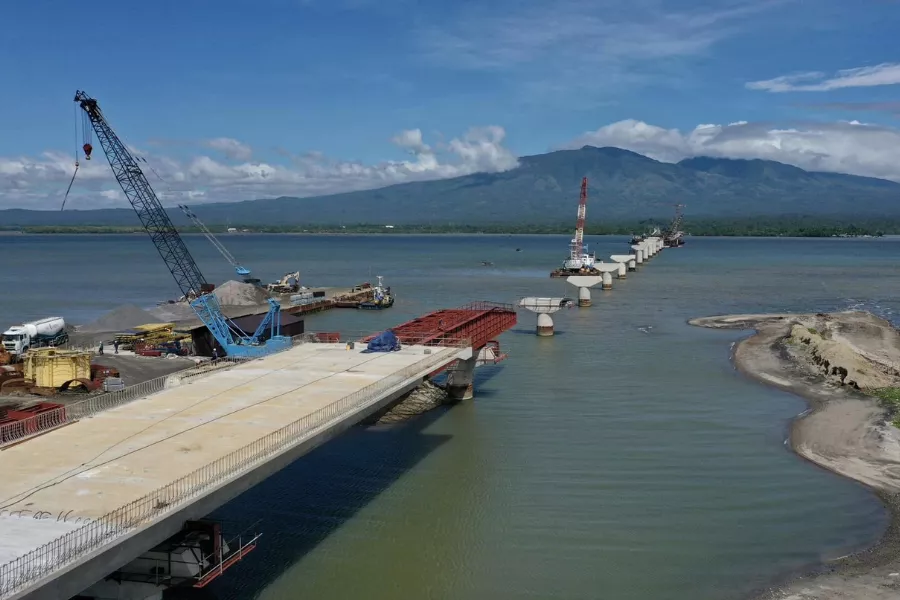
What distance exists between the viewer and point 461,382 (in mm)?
37688

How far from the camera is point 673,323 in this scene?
67438mm

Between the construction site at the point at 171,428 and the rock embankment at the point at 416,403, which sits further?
the rock embankment at the point at 416,403

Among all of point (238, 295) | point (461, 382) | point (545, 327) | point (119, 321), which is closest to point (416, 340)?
point (461, 382)

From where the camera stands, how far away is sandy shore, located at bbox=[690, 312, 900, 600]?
19.8 metres

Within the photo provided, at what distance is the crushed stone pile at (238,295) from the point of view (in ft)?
243

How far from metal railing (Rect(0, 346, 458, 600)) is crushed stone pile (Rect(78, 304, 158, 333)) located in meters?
37.7

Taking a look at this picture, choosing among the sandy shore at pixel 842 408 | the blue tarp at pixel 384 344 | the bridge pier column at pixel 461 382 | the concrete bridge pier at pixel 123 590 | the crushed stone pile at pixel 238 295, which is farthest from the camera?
the crushed stone pile at pixel 238 295

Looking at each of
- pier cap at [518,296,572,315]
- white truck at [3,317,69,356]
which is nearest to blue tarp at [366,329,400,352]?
white truck at [3,317,69,356]

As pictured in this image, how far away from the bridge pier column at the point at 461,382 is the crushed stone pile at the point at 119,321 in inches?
1106

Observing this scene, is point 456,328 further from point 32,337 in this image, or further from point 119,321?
point 119,321

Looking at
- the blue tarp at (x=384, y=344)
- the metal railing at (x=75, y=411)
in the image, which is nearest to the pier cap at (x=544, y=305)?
the blue tarp at (x=384, y=344)

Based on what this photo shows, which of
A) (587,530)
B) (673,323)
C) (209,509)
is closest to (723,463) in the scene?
(587,530)

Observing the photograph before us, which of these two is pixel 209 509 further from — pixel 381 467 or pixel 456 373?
pixel 456 373

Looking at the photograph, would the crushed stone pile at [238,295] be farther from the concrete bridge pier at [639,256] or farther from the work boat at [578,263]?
the concrete bridge pier at [639,256]
